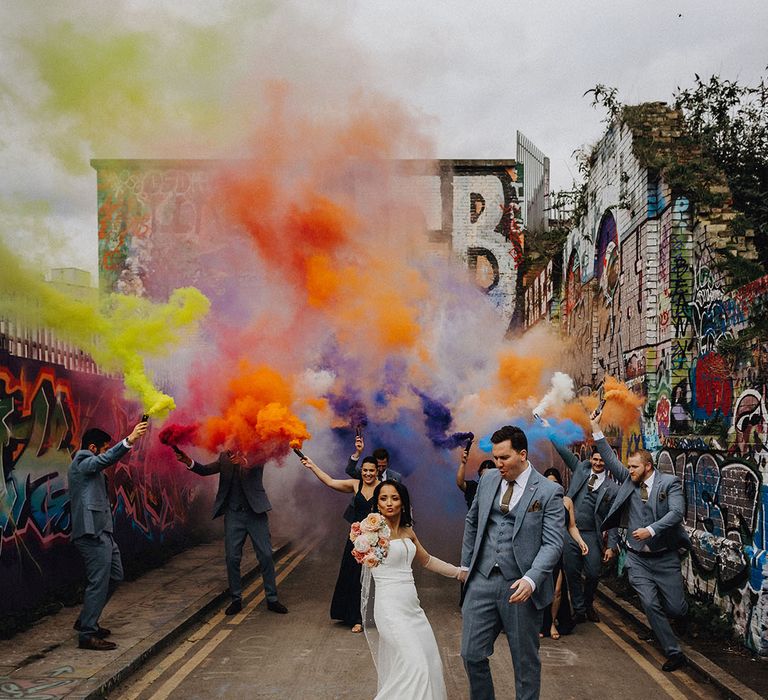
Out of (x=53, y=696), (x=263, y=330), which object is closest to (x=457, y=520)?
(x=263, y=330)

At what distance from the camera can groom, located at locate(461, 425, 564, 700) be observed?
19.3 ft

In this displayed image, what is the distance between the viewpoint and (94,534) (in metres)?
8.62

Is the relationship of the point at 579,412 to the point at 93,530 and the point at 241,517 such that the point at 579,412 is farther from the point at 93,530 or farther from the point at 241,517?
the point at 93,530

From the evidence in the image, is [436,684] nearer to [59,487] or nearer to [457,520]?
[59,487]

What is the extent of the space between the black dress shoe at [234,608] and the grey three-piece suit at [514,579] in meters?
5.31

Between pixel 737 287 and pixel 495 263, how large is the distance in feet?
57.2

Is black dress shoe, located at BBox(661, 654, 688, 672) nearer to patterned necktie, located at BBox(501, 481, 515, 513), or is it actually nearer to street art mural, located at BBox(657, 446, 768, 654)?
street art mural, located at BBox(657, 446, 768, 654)

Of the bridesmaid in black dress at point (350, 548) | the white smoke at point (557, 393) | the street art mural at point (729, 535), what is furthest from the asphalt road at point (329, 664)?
the white smoke at point (557, 393)

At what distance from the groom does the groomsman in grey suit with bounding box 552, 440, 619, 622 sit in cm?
421

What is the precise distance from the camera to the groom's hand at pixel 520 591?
5.58 m

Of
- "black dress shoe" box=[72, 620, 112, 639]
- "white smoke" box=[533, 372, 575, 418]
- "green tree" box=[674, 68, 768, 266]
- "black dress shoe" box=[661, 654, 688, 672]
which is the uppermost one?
"green tree" box=[674, 68, 768, 266]

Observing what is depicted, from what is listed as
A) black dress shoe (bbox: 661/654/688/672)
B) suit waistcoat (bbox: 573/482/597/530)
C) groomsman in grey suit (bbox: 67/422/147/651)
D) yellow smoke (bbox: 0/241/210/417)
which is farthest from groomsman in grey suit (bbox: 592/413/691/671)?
groomsman in grey suit (bbox: 67/422/147/651)

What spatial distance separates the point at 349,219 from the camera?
15945 millimetres

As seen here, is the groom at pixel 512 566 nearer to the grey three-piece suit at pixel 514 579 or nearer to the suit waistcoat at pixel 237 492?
the grey three-piece suit at pixel 514 579
